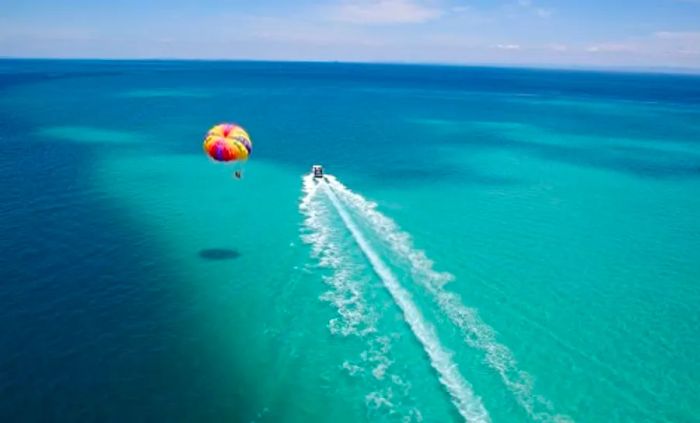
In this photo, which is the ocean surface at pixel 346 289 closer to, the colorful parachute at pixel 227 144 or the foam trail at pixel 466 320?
the foam trail at pixel 466 320

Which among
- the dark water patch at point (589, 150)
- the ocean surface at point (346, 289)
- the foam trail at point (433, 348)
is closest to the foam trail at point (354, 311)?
the ocean surface at point (346, 289)

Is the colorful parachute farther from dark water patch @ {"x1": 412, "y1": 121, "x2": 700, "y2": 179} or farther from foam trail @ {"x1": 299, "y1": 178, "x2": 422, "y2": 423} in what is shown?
dark water patch @ {"x1": 412, "y1": 121, "x2": 700, "y2": 179}

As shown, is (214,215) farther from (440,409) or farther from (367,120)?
(367,120)

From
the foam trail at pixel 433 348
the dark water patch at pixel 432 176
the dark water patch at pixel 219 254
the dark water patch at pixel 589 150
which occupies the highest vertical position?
the dark water patch at pixel 589 150

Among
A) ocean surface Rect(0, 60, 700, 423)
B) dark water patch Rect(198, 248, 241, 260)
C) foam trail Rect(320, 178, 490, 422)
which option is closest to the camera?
foam trail Rect(320, 178, 490, 422)

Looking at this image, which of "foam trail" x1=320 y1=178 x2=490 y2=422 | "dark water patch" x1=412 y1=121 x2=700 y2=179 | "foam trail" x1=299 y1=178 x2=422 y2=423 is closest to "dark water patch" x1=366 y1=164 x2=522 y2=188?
"foam trail" x1=299 y1=178 x2=422 y2=423
